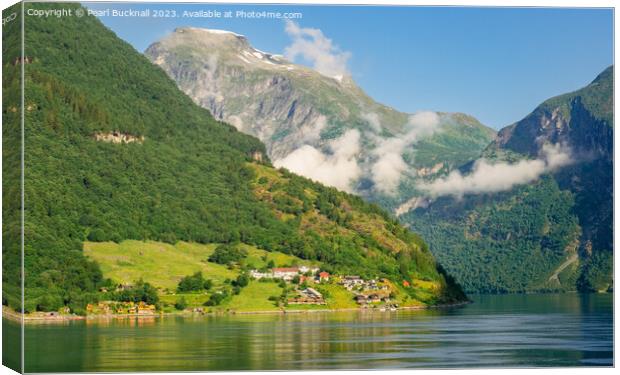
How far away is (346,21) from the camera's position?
7619cm

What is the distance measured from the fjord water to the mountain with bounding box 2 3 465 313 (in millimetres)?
10483

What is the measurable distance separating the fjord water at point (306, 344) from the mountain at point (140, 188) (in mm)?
10483

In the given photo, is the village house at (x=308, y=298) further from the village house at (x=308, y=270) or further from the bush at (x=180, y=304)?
the bush at (x=180, y=304)

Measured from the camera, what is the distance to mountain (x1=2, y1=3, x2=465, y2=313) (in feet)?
348

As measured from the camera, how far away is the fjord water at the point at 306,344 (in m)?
64.7

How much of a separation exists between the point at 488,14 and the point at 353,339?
21.2 metres

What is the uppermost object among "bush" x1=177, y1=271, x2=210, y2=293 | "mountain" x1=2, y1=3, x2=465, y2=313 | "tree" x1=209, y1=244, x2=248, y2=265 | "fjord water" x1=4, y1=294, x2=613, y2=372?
"mountain" x1=2, y1=3, x2=465, y2=313

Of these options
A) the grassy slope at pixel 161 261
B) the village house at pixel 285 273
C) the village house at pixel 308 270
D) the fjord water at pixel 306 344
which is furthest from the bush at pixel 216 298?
the village house at pixel 308 270

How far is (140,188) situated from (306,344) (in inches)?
2360

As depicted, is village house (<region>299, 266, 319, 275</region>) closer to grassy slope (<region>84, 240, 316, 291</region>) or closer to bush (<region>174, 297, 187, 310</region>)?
grassy slope (<region>84, 240, 316, 291</region>)

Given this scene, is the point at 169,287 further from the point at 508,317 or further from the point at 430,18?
the point at 430,18

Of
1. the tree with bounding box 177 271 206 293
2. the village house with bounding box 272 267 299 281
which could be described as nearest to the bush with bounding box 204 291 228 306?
the tree with bounding box 177 271 206 293

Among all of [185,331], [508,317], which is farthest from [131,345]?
[508,317]

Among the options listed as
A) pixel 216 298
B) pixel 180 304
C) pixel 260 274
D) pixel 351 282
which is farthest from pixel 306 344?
pixel 351 282
